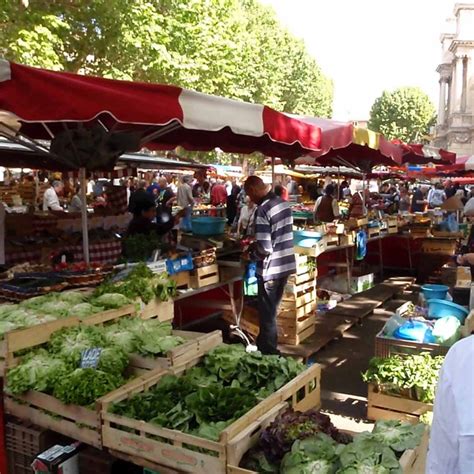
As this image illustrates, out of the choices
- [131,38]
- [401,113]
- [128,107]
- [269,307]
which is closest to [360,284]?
[269,307]

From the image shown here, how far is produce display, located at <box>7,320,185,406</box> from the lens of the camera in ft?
9.61

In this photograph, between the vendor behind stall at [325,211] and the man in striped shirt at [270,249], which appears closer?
the man in striped shirt at [270,249]

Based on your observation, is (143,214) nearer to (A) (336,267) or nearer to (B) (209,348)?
(B) (209,348)

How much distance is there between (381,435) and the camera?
8.40 ft

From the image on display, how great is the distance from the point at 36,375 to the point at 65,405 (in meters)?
0.27

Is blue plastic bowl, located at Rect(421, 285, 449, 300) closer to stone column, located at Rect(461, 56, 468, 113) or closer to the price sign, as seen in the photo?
the price sign

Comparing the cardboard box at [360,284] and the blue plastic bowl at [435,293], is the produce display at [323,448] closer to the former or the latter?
the blue plastic bowl at [435,293]

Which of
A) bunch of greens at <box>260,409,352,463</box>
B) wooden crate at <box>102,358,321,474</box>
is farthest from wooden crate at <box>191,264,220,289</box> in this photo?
bunch of greens at <box>260,409,352,463</box>

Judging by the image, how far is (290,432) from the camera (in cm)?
252

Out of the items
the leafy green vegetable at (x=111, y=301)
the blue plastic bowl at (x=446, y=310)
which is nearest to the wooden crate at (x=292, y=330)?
the blue plastic bowl at (x=446, y=310)

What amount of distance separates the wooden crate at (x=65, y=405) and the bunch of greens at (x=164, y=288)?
0.81m

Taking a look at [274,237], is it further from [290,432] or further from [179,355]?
[290,432]

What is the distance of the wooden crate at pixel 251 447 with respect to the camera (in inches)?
92.4

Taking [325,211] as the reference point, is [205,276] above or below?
below
